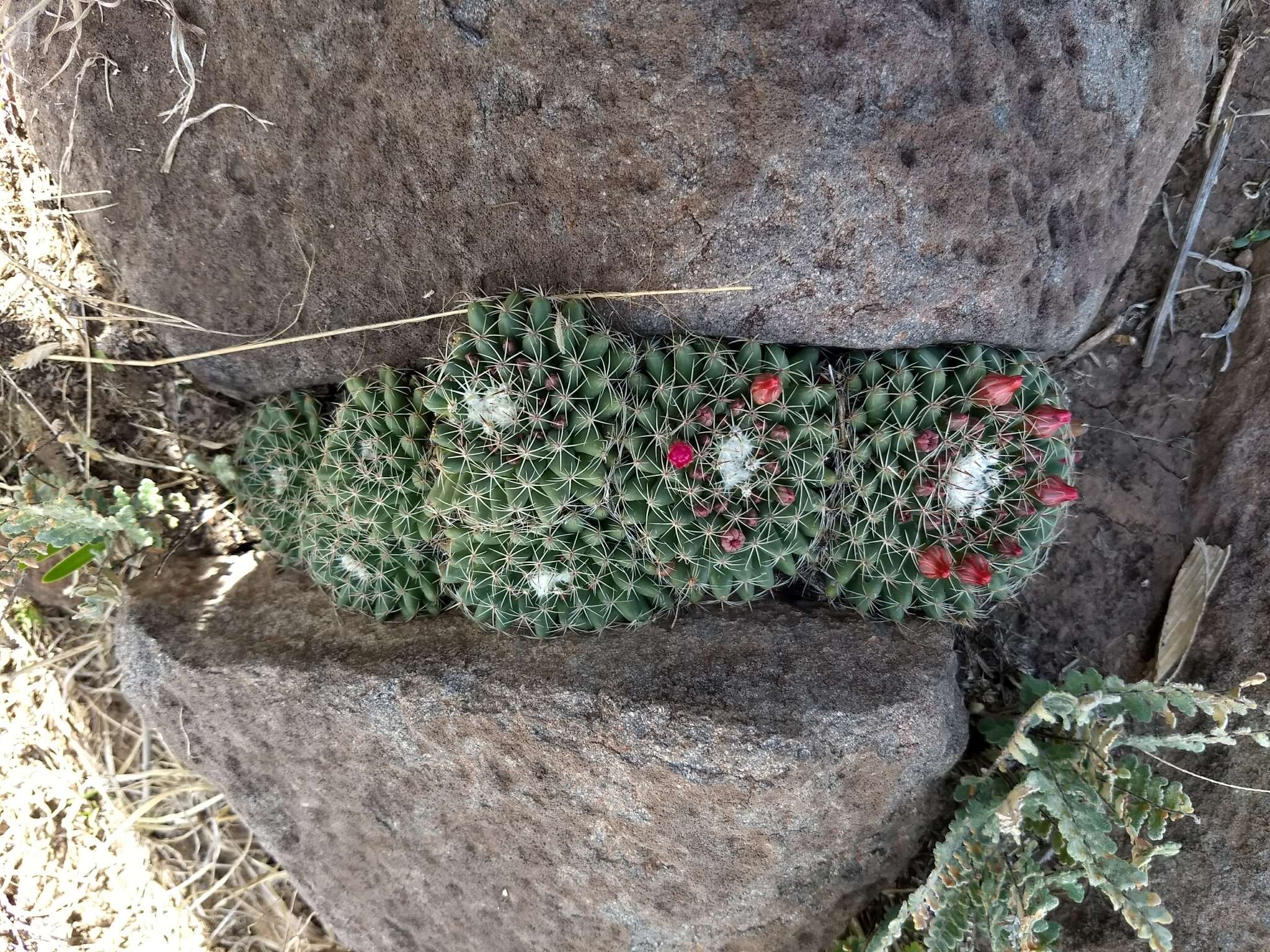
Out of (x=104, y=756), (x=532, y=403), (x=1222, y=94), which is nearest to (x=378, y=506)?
(x=532, y=403)

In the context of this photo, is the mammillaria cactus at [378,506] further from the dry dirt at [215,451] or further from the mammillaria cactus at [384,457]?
the dry dirt at [215,451]

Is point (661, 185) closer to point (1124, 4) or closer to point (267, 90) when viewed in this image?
point (267, 90)

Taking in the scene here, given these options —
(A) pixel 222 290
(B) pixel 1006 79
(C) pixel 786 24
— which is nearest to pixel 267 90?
(A) pixel 222 290

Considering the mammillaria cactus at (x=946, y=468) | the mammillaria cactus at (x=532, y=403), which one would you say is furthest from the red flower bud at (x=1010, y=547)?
the mammillaria cactus at (x=532, y=403)

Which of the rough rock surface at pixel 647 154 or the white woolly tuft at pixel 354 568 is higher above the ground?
the rough rock surface at pixel 647 154

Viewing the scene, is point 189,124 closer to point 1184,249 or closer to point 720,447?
point 720,447

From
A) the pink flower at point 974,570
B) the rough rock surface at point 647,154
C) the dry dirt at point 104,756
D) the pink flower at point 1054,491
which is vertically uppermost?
the rough rock surface at point 647,154
